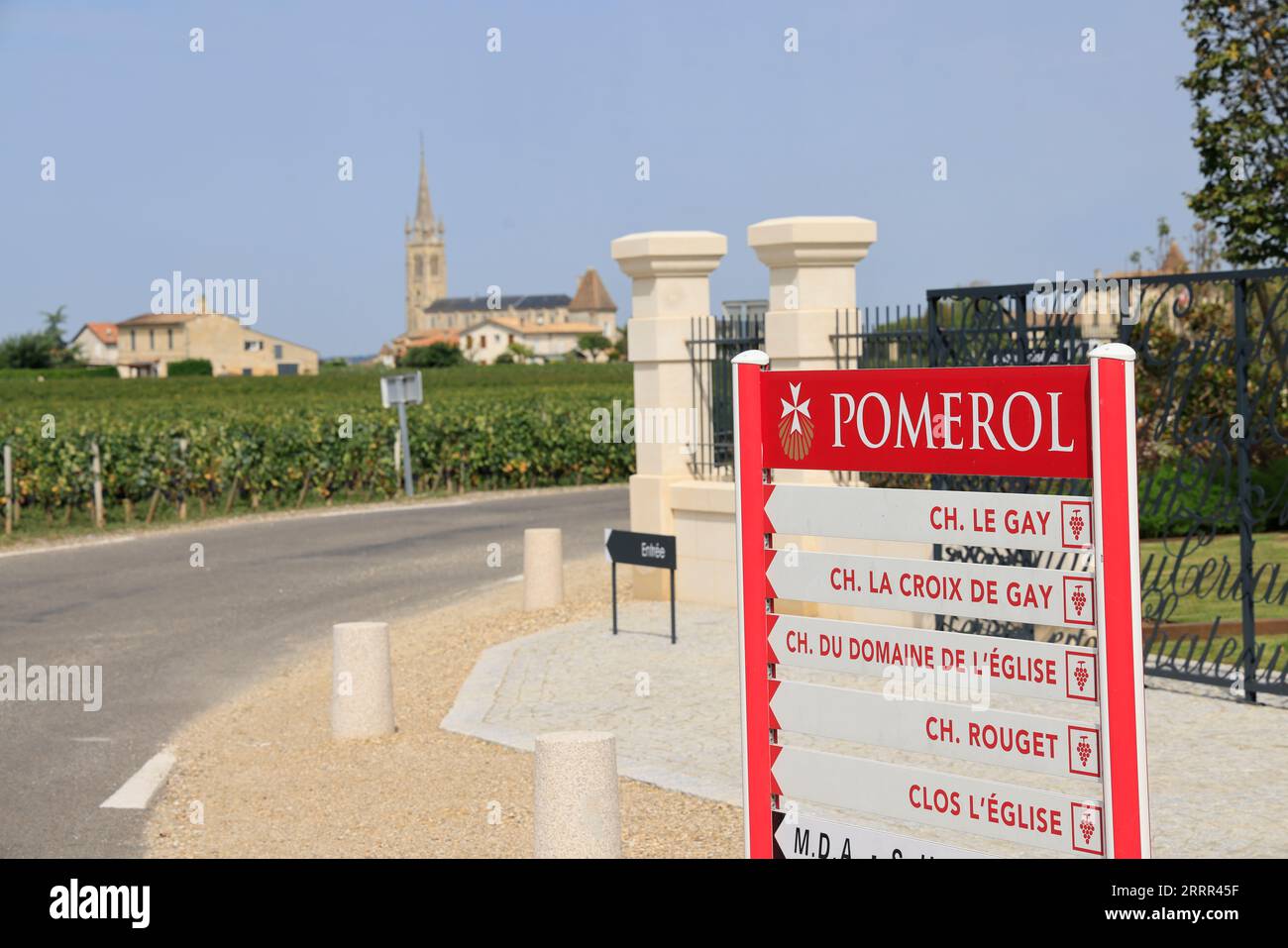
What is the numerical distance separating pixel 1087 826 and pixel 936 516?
3.39 feet

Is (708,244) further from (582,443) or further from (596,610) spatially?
(582,443)

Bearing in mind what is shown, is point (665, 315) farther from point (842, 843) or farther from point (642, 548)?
point (842, 843)

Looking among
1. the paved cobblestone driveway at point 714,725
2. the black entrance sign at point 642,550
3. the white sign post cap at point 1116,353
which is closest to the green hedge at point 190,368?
the paved cobblestone driveway at point 714,725

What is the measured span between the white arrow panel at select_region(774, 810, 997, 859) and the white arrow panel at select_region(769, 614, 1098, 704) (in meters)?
0.49

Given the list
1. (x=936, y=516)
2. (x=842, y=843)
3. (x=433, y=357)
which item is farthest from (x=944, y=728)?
(x=433, y=357)

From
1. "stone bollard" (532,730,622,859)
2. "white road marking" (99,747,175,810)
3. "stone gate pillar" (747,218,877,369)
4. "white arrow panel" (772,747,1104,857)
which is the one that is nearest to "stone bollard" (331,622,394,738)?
"white road marking" (99,747,175,810)

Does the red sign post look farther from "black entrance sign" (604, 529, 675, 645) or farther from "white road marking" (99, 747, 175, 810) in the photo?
"black entrance sign" (604, 529, 675, 645)

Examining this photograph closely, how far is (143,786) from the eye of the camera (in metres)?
9.22

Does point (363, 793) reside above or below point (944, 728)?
below

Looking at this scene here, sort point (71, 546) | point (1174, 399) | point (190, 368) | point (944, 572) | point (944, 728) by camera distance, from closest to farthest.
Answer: point (944, 728) < point (944, 572) < point (1174, 399) < point (71, 546) < point (190, 368)

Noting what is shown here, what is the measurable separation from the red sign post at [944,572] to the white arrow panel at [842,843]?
57mm

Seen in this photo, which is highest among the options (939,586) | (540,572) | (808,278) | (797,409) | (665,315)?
(808,278)
